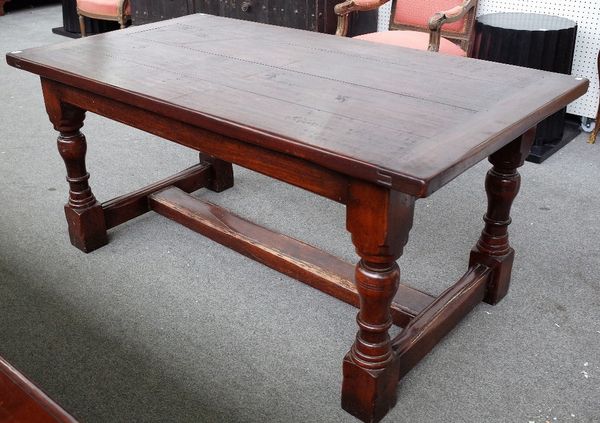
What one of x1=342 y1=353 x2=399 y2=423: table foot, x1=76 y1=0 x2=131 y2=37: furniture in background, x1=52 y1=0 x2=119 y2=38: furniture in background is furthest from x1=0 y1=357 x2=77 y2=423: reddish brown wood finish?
x1=52 y1=0 x2=119 y2=38: furniture in background

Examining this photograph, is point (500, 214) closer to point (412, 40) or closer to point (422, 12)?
point (412, 40)

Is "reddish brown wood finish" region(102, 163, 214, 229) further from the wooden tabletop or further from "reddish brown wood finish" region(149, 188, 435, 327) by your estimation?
the wooden tabletop

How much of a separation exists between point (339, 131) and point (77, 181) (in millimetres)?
1218

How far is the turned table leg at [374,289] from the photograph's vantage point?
140 centimetres

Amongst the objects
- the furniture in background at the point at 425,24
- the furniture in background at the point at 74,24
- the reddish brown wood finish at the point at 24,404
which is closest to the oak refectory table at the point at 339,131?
the reddish brown wood finish at the point at 24,404

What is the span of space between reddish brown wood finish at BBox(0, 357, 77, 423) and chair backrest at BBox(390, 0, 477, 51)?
2807mm

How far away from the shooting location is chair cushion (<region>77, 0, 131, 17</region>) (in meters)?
4.80

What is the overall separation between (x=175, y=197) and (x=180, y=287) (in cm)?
48

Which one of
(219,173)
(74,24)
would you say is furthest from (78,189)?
(74,24)

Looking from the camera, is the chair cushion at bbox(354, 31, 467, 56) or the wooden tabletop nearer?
the wooden tabletop

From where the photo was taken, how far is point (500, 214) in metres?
1.97

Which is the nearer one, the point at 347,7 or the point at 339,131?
the point at 339,131

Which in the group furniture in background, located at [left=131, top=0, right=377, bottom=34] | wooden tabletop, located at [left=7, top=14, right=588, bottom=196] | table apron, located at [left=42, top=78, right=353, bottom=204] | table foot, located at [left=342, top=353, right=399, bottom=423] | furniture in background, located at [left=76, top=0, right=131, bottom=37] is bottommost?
table foot, located at [left=342, top=353, right=399, bottom=423]

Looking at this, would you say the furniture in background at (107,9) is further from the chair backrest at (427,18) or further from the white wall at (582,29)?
the white wall at (582,29)
